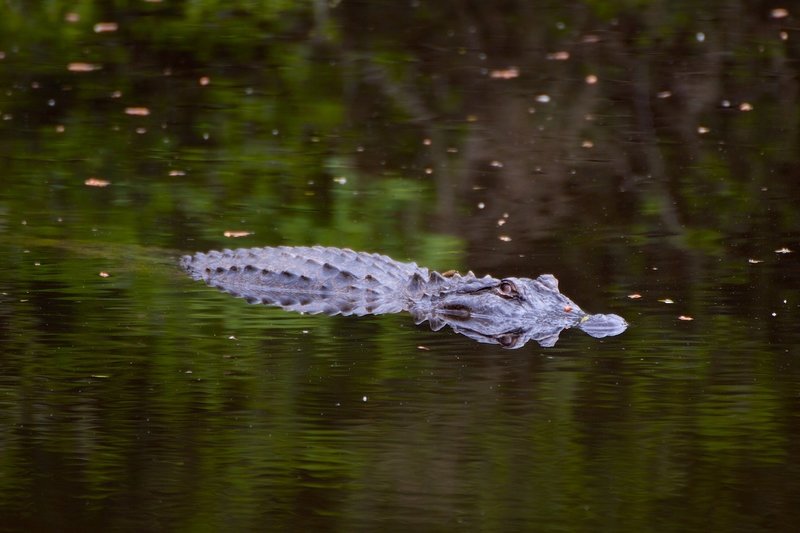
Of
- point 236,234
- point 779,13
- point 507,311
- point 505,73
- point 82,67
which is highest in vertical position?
point 507,311

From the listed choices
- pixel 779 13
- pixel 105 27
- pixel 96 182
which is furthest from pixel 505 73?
pixel 96 182

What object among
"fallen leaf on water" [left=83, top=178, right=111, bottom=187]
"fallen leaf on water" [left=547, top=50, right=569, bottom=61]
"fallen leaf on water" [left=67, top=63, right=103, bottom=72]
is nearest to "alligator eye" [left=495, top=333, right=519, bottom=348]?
"fallen leaf on water" [left=83, top=178, right=111, bottom=187]

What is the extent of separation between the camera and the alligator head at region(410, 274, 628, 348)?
6.72 meters

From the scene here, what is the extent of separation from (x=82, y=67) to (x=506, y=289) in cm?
873

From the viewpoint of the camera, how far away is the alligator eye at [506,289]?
7066 mm

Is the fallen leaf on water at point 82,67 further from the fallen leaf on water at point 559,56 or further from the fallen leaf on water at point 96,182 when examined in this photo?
the fallen leaf on water at point 559,56

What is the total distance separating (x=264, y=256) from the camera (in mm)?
7848

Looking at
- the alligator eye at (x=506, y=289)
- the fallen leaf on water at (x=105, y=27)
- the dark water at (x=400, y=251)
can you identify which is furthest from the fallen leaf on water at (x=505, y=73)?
the alligator eye at (x=506, y=289)

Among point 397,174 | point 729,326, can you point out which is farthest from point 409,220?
point 729,326

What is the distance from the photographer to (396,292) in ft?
24.5

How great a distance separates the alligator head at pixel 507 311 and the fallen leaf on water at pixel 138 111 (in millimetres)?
6221

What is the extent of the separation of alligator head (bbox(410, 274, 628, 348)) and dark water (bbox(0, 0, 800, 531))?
0.20m

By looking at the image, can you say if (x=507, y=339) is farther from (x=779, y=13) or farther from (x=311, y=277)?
(x=779, y=13)

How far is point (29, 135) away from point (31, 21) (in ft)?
17.2
